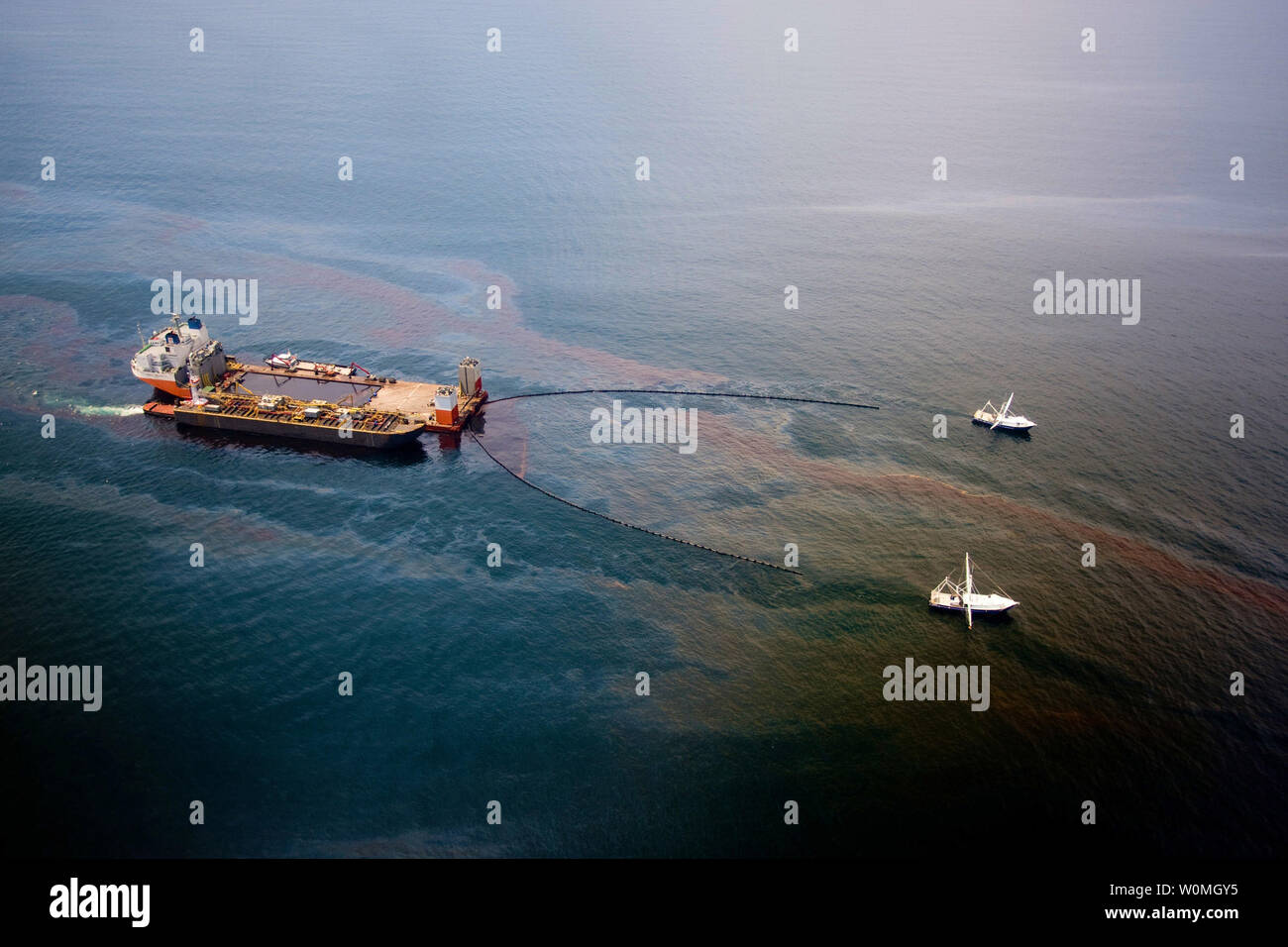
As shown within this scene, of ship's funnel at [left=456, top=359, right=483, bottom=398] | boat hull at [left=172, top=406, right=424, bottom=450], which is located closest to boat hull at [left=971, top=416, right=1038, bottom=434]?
ship's funnel at [left=456, top=359, right=483, bottom=398]

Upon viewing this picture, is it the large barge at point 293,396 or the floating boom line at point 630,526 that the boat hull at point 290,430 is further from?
the floating boom line at point 630,526

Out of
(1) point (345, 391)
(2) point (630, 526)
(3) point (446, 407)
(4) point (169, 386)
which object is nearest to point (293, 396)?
(1) point (345, 391)

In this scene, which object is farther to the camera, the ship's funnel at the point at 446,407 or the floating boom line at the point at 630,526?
the ship's funnel at the point at 446,407

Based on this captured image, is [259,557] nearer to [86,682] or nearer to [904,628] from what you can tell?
[86,682]

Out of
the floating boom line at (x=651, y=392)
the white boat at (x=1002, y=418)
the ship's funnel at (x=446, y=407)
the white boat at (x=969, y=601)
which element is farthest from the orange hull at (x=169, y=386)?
the white boat at (x=1002, y=418)

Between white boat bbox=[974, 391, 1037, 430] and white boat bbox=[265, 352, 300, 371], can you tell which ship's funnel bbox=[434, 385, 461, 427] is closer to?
white boat bbox=[265, 352, 300, 371]

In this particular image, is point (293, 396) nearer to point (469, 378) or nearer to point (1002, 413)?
point (469, 378)

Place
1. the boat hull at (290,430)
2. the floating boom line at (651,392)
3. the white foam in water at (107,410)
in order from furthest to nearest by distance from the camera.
Result: the white foam in water at (107,410), the boat hull at (290,430), the floating boom line at (651,392)
